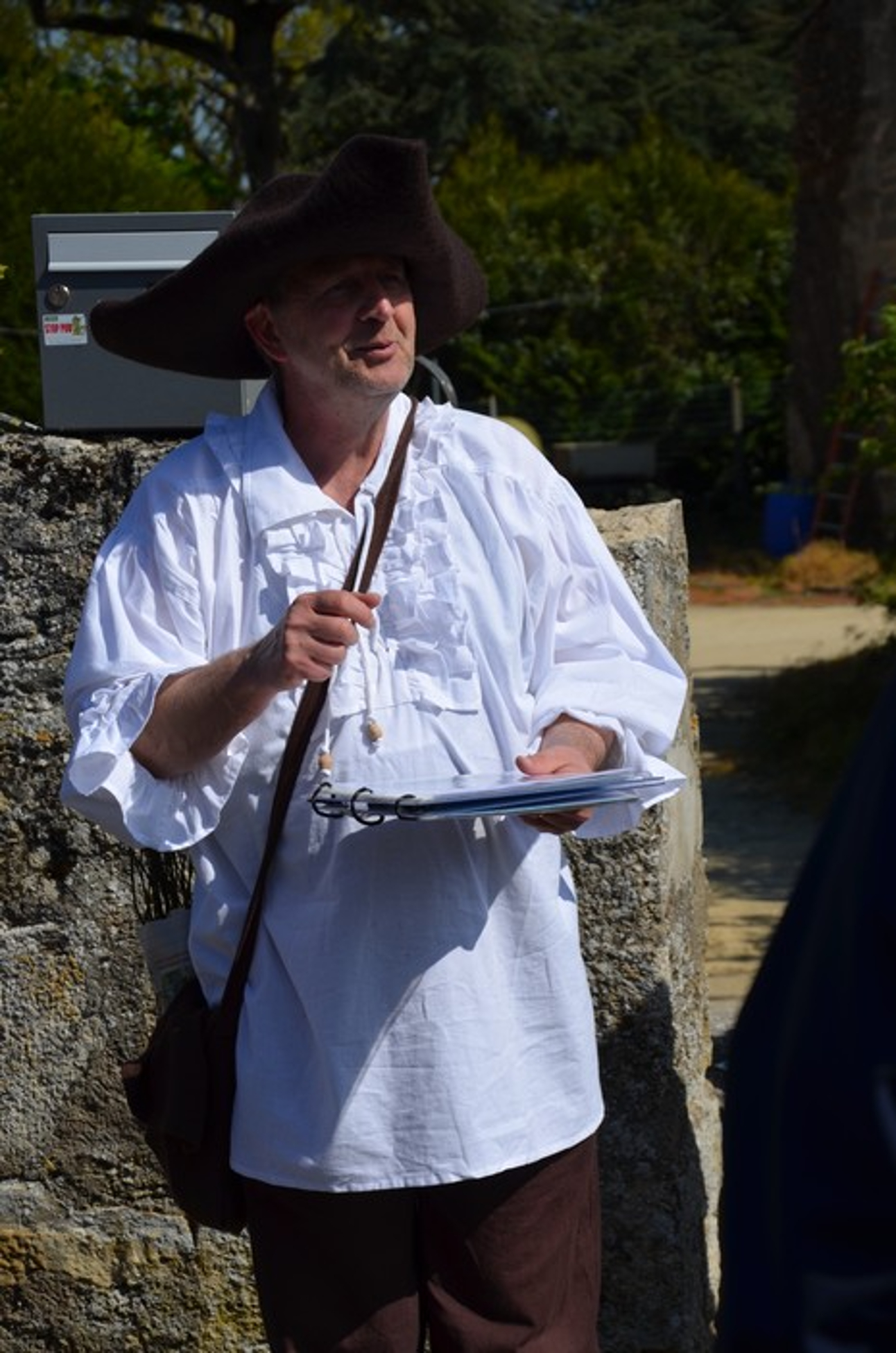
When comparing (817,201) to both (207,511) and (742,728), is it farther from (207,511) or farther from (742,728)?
(207,511)

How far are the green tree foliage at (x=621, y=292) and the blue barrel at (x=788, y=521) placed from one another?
10.3 feet

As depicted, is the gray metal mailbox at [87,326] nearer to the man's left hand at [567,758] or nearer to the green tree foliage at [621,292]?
the man's left hand at [567,758]

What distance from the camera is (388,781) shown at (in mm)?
2479

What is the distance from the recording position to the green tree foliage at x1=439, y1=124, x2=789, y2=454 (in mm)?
20391

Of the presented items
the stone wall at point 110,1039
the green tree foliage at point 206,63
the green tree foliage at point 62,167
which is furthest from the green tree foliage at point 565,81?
the stone wall at point 110,1039

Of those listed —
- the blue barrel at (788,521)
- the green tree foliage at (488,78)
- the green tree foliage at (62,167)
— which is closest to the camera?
the green tree foliage at (62,167)

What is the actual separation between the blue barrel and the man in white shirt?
14.8 metres

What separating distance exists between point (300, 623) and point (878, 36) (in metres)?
13.6

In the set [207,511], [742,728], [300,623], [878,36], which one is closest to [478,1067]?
[300,623]

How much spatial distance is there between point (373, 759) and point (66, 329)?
1.14 meters

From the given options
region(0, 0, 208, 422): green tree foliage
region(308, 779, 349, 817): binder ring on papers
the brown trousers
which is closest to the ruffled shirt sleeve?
region(308, 779, 349, 817): binder ring on papers

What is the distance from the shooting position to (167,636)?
253 cm

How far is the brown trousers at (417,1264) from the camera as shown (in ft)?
8.21

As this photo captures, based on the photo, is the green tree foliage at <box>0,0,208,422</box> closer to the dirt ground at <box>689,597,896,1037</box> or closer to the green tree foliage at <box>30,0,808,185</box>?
the dirt ground at <box>689,597,896,1037</box>
